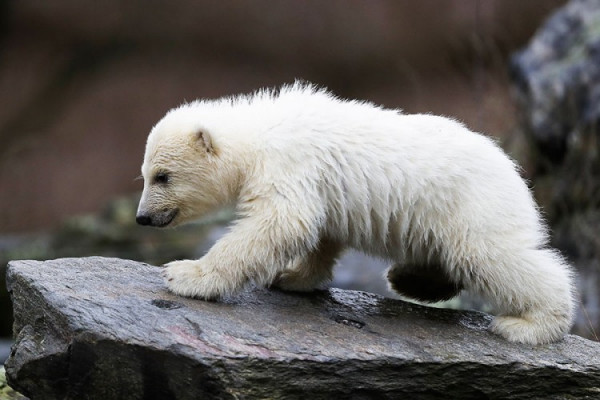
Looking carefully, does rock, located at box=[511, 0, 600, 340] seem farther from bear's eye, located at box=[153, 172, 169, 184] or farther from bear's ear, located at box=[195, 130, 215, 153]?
bear's eye, located at box=[153, 172, 169, 184]

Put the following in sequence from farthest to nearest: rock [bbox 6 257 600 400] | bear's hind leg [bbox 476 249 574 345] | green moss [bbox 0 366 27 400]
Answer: green moss [bbox 0 366 27 400]
bear's hind leg [bbox 476 249 574 345]
rock [bbox 6 257 600 400]

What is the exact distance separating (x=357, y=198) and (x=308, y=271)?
755 millimetres

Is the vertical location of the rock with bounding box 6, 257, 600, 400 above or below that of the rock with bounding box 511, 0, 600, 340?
below

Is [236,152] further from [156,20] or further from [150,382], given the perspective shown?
[156,20]

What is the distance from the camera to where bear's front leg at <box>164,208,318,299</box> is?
5.14m

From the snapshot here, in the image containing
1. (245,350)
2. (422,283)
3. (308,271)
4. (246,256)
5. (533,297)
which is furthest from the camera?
(422,283)

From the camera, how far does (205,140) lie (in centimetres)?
546

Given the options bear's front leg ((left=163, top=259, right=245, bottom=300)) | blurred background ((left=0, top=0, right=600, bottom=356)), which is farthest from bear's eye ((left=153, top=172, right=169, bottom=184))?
blurred background ((left=0, top=0, right=600, bottom=356))

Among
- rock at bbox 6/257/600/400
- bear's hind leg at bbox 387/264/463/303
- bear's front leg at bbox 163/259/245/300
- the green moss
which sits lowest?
the green moss

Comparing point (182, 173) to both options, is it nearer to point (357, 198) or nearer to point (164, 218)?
point (164, 218)

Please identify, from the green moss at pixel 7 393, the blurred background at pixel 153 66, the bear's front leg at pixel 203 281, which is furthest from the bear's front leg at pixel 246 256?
the blurred background at pixel 153 66

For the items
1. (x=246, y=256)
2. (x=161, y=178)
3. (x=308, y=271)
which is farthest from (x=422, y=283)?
(x=161, y=178)

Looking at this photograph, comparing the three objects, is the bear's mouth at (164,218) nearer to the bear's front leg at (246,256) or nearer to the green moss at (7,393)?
the bear's front leg at (246,256)

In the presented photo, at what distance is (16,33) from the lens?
18219 mm
